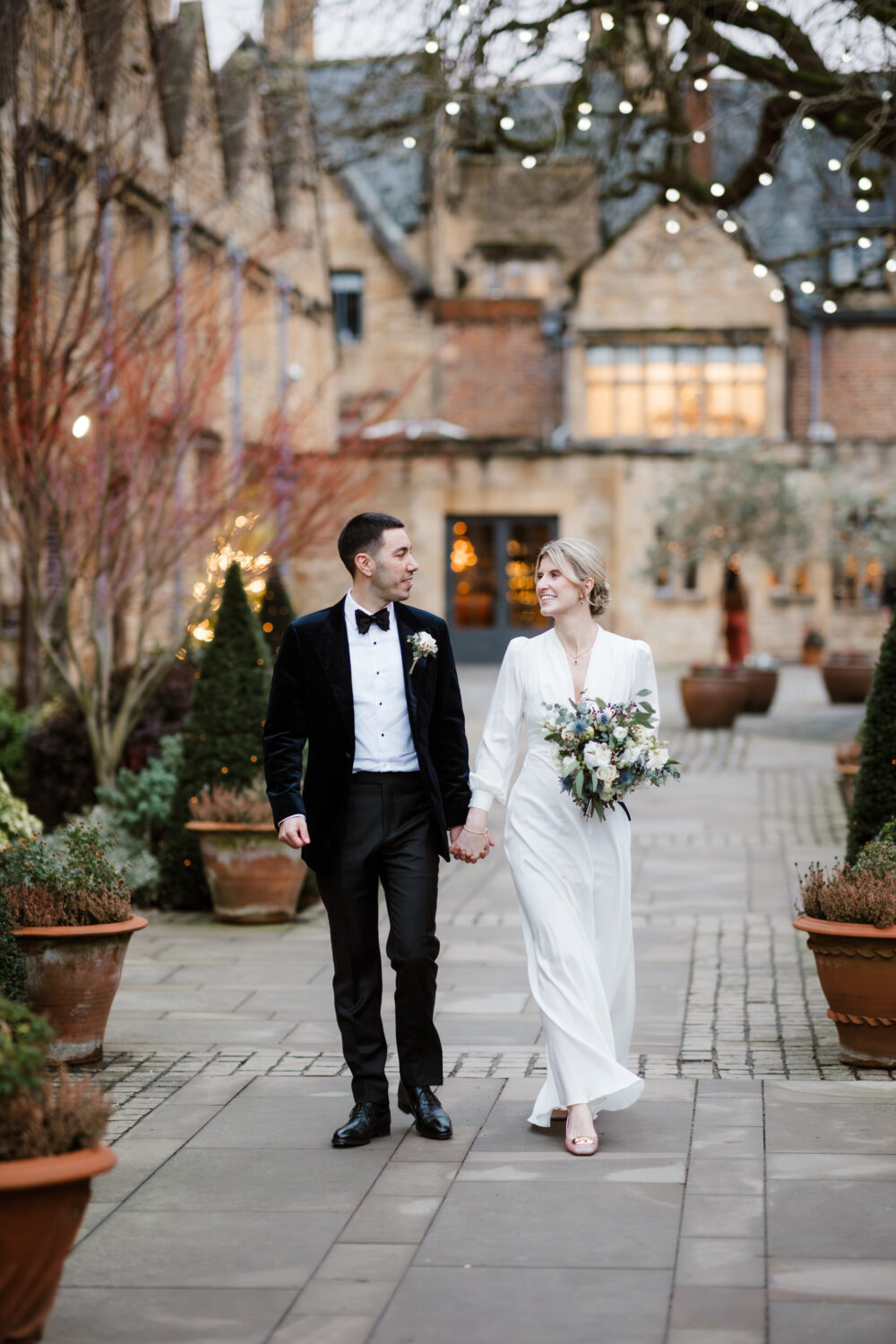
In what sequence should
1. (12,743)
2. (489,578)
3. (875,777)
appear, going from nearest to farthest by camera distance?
1. (875,777)
2. (12,743)
3. (489,578)

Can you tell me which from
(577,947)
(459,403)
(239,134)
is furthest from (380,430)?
(577,947)

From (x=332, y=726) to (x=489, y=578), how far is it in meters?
32.0

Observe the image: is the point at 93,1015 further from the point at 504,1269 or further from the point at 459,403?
the point at 459,403

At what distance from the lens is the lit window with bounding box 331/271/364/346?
4119 centimetres

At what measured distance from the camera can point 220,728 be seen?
1061 cm

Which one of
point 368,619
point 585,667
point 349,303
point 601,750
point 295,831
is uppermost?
point 349,303

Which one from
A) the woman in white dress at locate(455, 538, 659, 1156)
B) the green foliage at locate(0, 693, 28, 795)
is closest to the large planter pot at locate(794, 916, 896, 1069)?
the woman in white dress at locate(455, 538, 659, 1156)

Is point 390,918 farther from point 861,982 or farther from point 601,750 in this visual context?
point 861,982

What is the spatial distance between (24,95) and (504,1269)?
10290mm

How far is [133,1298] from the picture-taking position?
411cm

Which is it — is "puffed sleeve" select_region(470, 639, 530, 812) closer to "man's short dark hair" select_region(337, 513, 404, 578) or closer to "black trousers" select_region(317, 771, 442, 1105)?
"black trousers" select_region(317, 771, 442, 1105)

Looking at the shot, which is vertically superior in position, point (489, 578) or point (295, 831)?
point (489, 578)

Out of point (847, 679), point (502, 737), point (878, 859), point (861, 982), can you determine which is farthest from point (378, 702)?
point (847, 679)

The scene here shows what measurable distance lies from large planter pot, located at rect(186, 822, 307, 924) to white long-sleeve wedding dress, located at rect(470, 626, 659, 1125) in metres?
4.31
